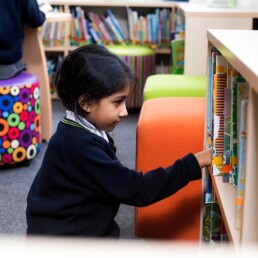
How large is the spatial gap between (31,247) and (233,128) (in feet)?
2.52

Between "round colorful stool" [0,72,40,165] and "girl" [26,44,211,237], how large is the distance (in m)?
1.26

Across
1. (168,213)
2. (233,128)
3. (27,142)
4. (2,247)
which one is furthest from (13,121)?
(2,247)

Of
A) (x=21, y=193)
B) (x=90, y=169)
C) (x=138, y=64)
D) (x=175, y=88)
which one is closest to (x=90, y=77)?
(x=90, y=169)

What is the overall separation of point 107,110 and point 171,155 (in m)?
0.36

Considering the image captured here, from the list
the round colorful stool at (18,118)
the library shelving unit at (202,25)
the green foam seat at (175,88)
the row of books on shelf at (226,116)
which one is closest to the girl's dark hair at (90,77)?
the row of books on shelf at (226,116)

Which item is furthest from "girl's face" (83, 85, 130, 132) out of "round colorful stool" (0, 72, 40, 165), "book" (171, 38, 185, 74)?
"book" (171, 38, 185, 74)

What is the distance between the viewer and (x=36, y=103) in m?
2.68

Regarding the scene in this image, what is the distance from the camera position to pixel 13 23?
2.57m

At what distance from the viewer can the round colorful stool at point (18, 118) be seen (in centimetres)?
251

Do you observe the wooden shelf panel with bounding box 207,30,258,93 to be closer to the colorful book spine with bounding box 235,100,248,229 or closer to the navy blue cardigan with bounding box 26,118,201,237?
the colorful book spine with bounding box 235,100,248,229

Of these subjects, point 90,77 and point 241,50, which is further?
point 90,77

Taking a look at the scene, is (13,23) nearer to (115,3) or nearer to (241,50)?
(115,3)

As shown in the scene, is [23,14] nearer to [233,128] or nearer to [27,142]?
[27,142]

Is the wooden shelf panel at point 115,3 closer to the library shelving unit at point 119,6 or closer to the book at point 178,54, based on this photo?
the library shelving unit at point 119,6
